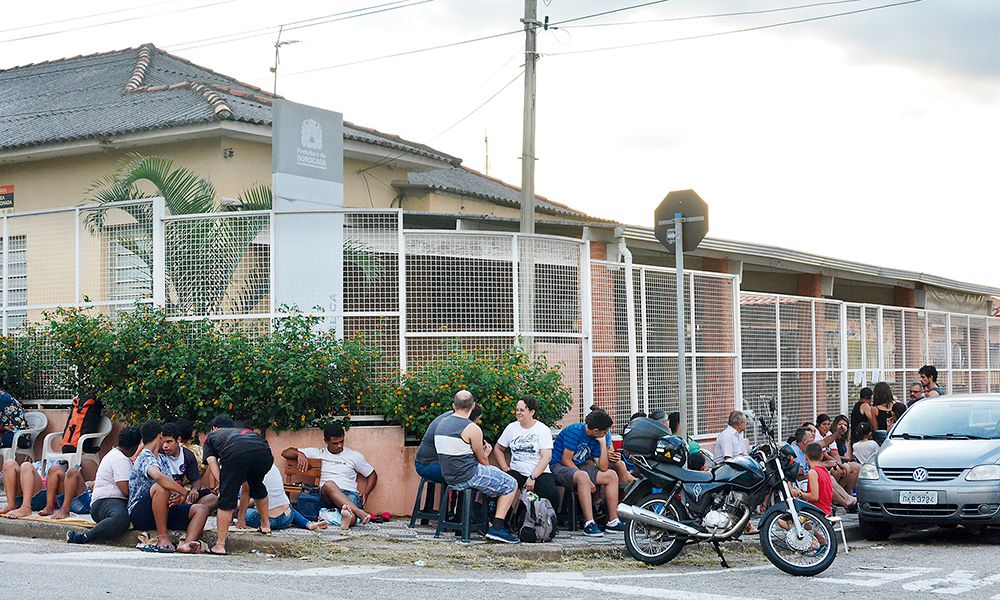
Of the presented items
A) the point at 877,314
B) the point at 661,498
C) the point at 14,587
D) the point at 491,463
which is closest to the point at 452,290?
the point at 491,463

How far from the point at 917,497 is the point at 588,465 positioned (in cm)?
352

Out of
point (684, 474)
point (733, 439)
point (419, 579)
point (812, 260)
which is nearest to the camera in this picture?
point (419, 579)

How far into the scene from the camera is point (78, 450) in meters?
14.0

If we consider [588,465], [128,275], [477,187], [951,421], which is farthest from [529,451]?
[477,187]

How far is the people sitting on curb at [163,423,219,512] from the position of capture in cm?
1173

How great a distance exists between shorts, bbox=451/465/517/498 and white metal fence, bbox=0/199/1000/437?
2.71m

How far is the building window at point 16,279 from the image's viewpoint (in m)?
16.7

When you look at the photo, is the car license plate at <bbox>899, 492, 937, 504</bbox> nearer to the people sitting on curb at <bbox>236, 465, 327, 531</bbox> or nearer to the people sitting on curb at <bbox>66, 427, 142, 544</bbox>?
the people sitting on curb at <bbox>236, 465, 327, 531</bbox>

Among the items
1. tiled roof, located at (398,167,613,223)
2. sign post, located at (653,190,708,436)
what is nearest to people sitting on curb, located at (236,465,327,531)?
sign post, located at (653,190,708,436)

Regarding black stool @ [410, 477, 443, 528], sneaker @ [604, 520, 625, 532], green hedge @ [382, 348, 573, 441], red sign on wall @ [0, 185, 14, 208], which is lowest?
sneaker @ [604, 520, 625, 532]

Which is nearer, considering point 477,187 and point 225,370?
point 225,370

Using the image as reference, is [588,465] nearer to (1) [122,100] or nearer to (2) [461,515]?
(2) [461,515]

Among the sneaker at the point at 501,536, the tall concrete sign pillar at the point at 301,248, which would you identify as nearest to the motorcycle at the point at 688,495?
the sneaker at the point at 501,536

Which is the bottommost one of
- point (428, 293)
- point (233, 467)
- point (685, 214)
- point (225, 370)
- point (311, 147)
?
point (233, 467)
